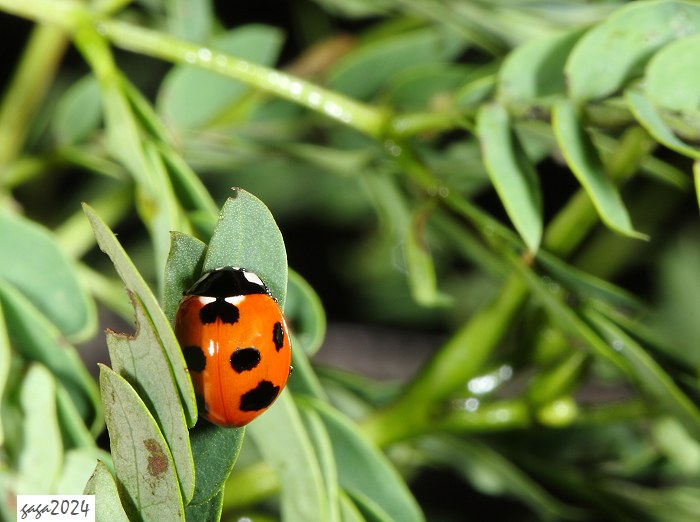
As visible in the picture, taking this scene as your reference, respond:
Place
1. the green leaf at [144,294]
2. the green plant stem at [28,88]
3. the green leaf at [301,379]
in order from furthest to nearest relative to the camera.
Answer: the green plant stem at [28,88]
the green leaf at [301,379]
the green leaf at [144,294]

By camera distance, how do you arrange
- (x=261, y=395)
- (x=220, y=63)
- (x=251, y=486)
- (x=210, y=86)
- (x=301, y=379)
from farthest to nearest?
(x=210, y=86) → (x=251, y=486) → (x=220, y=63) → (x=301, y=379) → (x=261, y=395)

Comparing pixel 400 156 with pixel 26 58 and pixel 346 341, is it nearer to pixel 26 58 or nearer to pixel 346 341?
pixel 26 58

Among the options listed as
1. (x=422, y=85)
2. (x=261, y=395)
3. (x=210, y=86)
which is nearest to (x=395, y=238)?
(x=422, y=85)

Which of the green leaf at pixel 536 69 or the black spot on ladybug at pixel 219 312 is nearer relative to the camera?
the black spot on ladybug at pixel 219 312

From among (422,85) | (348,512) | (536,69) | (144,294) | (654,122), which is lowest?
(348,512)

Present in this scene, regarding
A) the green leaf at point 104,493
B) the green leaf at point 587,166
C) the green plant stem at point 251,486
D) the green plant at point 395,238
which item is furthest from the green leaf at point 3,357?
the green leaf at point 587,166

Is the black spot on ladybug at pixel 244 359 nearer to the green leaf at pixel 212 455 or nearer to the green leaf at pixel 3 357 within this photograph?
the green leaf at pixel 212 455

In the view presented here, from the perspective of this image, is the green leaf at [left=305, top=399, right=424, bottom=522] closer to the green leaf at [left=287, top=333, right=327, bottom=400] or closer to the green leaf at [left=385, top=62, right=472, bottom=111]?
the green leaf at [left=287, top=333, right=327, bottom=400]

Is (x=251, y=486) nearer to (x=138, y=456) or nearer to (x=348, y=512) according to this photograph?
(x=348, y=512)
